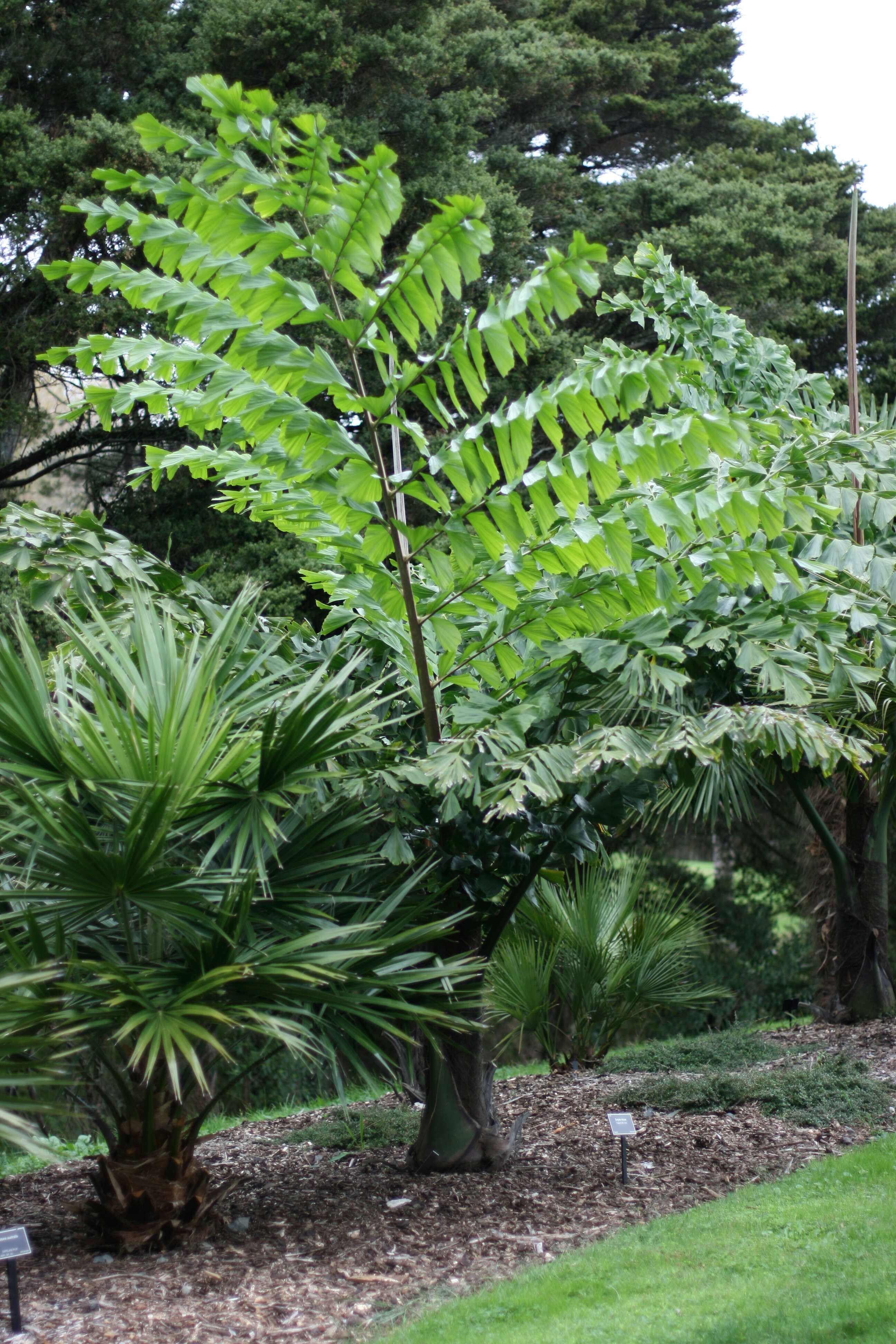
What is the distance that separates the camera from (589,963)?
739 centimetres

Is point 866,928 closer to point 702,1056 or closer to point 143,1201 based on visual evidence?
point 702,1056

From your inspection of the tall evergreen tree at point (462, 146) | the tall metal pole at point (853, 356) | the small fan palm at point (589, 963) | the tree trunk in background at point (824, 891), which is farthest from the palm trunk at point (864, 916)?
the tall evergreen tree at point (462, 146)

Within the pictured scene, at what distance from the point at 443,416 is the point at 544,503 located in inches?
20.0

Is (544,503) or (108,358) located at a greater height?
(108,358)

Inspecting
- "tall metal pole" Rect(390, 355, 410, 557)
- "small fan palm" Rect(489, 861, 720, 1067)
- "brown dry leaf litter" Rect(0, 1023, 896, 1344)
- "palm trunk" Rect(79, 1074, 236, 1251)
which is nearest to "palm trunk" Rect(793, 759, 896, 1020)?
"small fan palm" Rect(489, 861, 720, 1067)

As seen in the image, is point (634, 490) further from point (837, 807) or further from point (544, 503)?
point (837, 807)

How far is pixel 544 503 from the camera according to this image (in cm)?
404

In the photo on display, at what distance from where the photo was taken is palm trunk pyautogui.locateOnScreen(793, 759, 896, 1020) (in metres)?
7.72

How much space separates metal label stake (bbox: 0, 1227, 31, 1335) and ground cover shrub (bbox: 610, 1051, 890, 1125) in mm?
3564

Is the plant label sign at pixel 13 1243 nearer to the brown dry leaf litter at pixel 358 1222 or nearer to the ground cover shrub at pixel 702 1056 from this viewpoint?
the brown dry leaf litter at pixel 358 1222

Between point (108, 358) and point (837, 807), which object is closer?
point (108, 358)

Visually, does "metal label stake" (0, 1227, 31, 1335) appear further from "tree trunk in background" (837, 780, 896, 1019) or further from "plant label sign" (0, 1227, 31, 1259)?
"tree trunk in background" (837, 780, 896, 1019)

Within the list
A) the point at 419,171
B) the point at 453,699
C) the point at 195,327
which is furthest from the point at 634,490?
the point at 419,171

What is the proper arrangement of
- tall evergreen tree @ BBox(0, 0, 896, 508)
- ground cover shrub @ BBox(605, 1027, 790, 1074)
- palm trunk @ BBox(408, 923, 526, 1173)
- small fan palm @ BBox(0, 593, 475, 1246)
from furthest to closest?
tall evergreen tree @ BBox(0, 0, 896, 508)
ground cover shrub @ BBox(605, 1027, 790, 1074)
palm trunk @ BBox(408, 923, 526, 1173)
small fan palm @ BBox(0, 593, 475, 1246)
